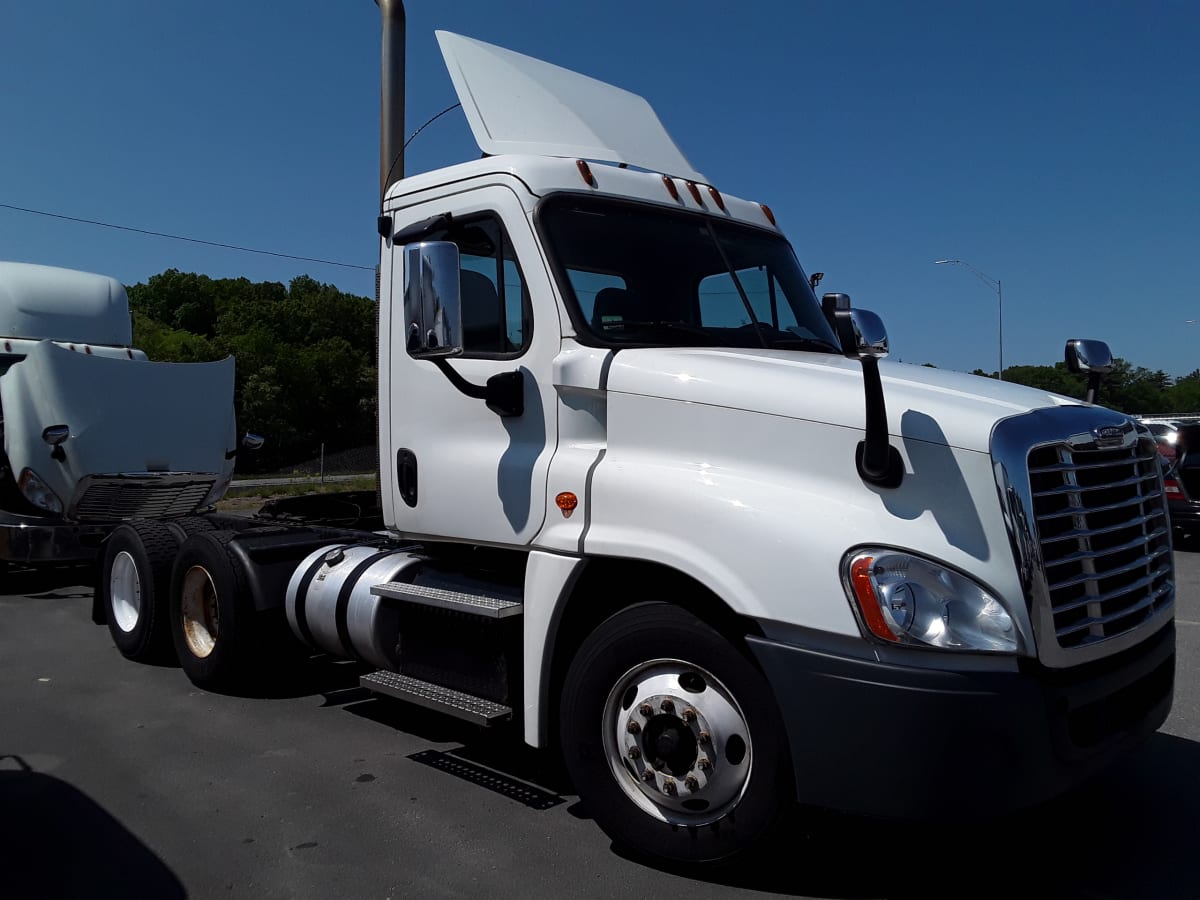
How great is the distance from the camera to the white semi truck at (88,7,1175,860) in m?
3.06

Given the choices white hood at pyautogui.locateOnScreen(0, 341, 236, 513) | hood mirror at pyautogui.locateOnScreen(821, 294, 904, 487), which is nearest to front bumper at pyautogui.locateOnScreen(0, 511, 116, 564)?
white hood at pyautogui.locateOnScreen(0, 341, 236, 513)

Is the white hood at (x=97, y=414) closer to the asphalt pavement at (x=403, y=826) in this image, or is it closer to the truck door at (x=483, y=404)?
the asphalt pavement at (x=403, y=826)

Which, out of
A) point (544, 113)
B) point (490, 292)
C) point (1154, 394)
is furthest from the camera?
point (1154, 394)

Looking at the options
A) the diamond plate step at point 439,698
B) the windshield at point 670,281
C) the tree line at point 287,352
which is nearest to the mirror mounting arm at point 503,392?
the windshield at point 670,281

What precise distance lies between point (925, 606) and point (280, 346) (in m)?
49.8

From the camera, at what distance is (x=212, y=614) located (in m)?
6.23

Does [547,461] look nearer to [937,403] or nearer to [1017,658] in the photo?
[937,403]

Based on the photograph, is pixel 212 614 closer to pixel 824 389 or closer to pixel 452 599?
pixel 452 599

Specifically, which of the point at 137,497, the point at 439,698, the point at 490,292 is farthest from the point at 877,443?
the point at 137,497

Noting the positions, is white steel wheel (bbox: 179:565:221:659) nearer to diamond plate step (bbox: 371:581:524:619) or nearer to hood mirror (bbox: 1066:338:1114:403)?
diamond plate step (bbox: 371:581:524:619)

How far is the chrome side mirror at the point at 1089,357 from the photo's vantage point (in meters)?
4.55

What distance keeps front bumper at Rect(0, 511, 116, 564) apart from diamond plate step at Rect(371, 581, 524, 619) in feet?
17.7

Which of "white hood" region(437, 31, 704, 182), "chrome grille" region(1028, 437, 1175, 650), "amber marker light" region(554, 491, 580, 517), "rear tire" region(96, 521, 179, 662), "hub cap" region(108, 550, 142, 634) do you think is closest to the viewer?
"chrome grille" region(1028, 437, 1175, 650)

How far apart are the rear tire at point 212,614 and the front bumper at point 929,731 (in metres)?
3.64
